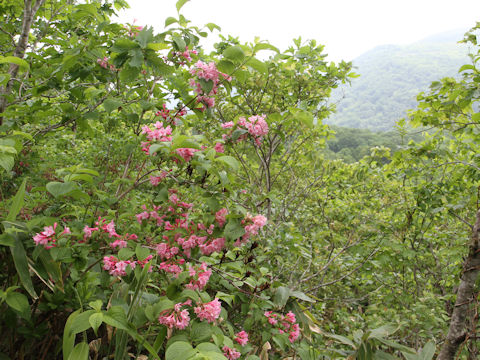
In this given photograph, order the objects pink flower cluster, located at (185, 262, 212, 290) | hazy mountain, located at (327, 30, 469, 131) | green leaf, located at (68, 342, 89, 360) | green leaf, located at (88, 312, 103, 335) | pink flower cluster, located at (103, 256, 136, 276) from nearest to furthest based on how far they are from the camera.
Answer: green leaf, located at (88, 312, 103, 335), green leaf, located at (68, 342, 89, 360), pink flower cluster, located at (103, 256, 136, 276), pink flower cluster, located at (185, 262, 212, 290), hazy mountain, located at (327, 30, 469, 131)

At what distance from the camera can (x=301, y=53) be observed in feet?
10.5

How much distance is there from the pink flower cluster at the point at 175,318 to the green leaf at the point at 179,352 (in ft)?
0.56

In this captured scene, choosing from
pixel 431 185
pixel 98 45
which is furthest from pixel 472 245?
pixel 98 45

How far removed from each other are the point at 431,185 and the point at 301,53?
1.96 meters

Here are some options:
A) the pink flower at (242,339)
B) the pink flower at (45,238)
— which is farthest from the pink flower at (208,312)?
the pink flower at (45,238)

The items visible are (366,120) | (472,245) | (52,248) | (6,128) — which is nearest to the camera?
(52,248)

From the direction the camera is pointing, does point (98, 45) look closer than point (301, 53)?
Yes

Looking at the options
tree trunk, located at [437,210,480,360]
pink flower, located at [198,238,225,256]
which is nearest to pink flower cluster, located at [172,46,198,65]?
pink flower, located at [198,238,225,256]

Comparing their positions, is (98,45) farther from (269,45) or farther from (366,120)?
(366,120)

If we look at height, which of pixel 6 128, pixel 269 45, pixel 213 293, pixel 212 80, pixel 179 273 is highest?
pixel 269 45

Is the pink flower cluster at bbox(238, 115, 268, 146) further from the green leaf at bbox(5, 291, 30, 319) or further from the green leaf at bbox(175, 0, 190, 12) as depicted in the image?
the green leaf at bbox(5, 291, 30, 319)

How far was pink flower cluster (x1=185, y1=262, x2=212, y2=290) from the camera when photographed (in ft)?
4.59

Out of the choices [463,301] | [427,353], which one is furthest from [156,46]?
[463,301]

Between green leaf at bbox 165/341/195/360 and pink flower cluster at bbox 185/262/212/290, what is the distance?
35 cm
